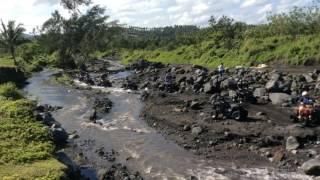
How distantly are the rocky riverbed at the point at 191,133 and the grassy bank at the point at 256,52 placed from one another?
49.6ft

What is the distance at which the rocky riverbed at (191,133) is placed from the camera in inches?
874

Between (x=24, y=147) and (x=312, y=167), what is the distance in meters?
13.6

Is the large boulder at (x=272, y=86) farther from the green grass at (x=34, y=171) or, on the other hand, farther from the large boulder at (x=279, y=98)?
the green grass at (x=34, y=171)

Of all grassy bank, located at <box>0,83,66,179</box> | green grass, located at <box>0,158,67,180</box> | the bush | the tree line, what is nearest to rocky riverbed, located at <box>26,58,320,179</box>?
grassy bank, located at <box>0,83,66,179</box>

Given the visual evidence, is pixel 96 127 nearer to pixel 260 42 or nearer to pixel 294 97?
pixel 294 97

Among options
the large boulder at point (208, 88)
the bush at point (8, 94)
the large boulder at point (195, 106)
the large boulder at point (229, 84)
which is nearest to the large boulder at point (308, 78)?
the large boulder at point (229, 84)

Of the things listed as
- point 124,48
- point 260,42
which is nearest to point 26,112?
point 260,42

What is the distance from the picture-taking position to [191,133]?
93.6 feet

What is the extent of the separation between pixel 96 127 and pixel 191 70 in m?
29.5

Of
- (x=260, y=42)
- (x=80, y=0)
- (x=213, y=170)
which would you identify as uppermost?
(x=80, y=0)

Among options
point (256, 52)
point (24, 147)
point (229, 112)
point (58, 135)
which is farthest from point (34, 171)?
point (256, 52)

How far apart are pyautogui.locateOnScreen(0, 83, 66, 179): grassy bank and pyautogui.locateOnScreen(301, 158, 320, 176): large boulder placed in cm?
1046

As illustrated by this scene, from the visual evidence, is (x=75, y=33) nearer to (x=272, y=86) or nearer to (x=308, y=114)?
(x=272, y=86)

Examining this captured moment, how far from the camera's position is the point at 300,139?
974 inches
